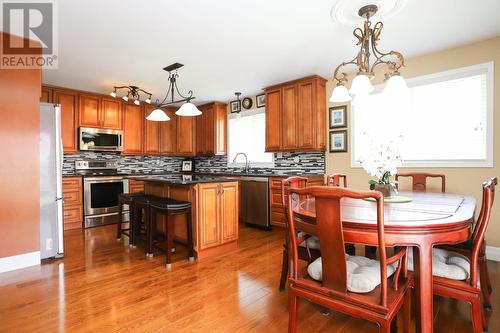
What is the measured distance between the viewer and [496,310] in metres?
1.87

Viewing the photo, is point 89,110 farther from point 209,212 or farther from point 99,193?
point 209,212

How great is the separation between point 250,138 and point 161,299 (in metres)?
3.78

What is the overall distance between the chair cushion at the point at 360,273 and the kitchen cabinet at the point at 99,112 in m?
4.86

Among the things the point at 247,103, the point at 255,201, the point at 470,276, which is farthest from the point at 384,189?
the point at 247,103

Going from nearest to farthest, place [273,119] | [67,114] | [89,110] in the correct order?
[273,119] < [67,114] < [89,110]

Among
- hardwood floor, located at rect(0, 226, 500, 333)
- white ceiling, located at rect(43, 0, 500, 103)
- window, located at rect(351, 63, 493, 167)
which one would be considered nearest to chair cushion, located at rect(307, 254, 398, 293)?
hardwood floor, located at rect(0, 226, 500, 333)

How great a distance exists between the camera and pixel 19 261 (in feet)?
8.92

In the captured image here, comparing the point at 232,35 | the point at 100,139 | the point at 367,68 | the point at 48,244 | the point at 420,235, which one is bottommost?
the point at 48,244

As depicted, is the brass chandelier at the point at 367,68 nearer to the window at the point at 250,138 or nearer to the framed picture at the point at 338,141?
the framed picture at the point at 338,141

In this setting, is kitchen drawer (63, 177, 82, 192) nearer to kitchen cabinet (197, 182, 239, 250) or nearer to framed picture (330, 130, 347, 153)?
kitchen cabinet (197, 182, 239, 250)

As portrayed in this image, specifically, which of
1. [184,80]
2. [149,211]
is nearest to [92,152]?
[184,80]

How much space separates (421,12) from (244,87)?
281 centimetres

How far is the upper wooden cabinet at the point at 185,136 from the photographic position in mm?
6113

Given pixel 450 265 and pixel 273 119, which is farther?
pixel 273 119
